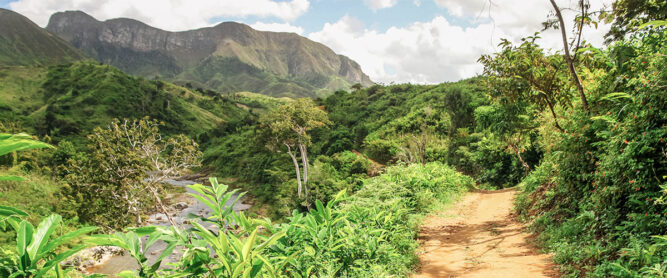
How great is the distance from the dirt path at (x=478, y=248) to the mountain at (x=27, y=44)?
165 metres

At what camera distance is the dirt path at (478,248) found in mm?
4465

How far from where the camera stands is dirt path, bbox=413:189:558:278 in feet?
14.6

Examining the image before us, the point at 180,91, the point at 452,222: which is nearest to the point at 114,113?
the point at 180,91

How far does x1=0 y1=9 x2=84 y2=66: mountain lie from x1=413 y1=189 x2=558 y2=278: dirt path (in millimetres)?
164703

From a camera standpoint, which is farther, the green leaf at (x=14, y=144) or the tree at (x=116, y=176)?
the tree at (x=116, y=176)

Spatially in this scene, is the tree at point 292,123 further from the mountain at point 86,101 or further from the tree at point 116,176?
the mountain at point 86,101

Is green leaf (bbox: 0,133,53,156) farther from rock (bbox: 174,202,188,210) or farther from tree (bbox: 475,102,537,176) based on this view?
rock (bbox: 174,202,188,210)

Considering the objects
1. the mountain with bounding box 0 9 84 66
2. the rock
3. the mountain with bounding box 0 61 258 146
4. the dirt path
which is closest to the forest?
the dirt path

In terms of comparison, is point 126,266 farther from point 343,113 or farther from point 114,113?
point 114,113

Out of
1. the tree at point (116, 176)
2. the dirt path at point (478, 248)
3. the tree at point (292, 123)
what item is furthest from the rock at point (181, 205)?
the dirt path at point (478, 248)

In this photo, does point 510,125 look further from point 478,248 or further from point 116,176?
point 116,176

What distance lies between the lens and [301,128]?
22000mm

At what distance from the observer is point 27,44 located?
14550cm

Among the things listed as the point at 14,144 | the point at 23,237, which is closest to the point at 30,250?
the point at 23,237
